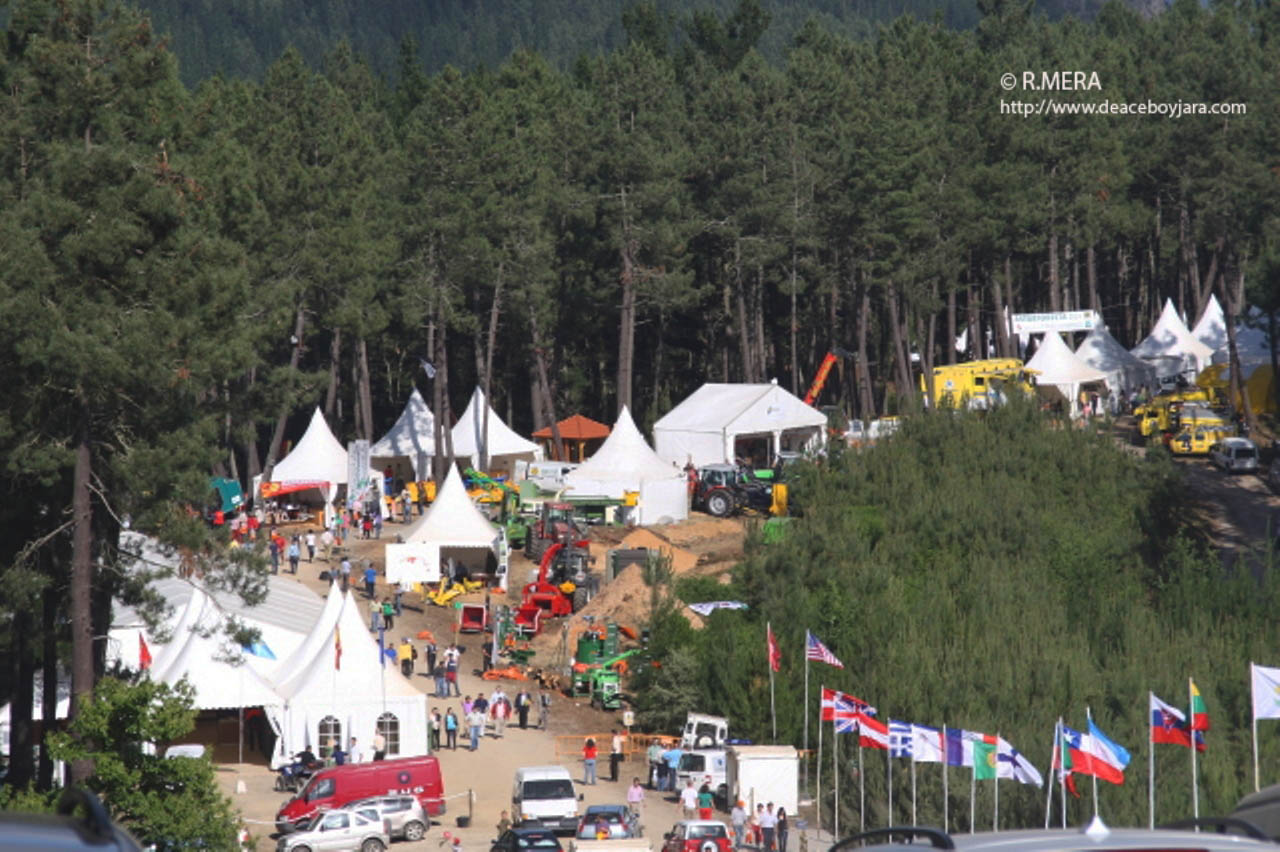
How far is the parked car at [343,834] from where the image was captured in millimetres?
25516

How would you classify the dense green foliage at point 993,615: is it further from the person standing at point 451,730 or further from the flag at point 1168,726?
the person standing at point 451,730

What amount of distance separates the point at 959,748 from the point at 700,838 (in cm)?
376

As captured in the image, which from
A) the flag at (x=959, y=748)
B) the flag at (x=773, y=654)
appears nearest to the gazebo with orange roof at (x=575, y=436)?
the flag at (x=773, y=654)

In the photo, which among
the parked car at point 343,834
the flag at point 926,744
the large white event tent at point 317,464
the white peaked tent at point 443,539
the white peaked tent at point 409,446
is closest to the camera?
the flag at point 926,744

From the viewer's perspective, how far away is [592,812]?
2512 centimetres

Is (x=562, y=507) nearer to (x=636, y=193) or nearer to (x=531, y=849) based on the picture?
(x=636, y=193)

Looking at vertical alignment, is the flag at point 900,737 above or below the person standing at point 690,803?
above

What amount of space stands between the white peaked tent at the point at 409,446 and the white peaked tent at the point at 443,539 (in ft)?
50.2

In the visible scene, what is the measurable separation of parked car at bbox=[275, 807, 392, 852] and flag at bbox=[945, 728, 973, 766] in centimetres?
837

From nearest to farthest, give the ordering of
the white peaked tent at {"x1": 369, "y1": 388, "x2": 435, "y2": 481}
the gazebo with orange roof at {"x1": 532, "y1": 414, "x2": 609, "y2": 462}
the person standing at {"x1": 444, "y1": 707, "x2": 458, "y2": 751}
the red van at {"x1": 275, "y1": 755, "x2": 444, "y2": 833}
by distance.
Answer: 1. the red van at {"x1": 275, "y1": 755, "x2": 444, "y2": 833}
2. the person standing at {"x1": 444, "y1": 707, "x2": 458, "y2": 751}
3. the white peaked tent at {"x1": 369, "y1": 388, "x2": 435, "y2": 481}
4. the gazebo with orange roof at {"x1": 532, "y1": 414, "x2": 609, "y2": 462}

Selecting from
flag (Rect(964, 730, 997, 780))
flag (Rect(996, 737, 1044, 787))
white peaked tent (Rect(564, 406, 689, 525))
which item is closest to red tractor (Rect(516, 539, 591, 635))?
white peaked tent (Rect(564, 406, 689, 525))

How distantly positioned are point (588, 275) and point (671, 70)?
1791cm

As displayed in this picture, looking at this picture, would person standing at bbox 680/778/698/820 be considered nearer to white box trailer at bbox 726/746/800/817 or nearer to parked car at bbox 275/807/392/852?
white box trailer at bbox 726/746/800/817

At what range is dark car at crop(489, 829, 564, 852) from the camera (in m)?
23.9
